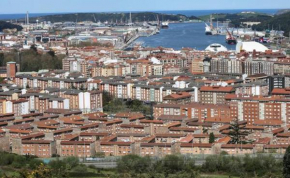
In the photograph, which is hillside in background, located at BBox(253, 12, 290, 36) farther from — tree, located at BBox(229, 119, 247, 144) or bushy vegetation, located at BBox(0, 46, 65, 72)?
tree, located at BBox(229, 119, 247, 144)

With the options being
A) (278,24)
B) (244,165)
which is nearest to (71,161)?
(244,165)

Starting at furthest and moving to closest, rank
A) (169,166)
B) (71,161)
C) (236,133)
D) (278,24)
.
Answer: (278,24) → (236,133) → (71,161) → (169,166)

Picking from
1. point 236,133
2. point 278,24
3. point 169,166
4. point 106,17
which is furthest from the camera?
point 106,17

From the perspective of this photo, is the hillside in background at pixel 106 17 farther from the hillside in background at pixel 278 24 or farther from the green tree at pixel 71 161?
the green tree at pixel 71 161

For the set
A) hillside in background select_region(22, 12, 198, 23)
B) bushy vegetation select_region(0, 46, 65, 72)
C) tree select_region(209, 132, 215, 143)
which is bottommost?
tree select_region(209, 132, 215, 143)

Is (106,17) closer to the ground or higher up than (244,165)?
higher up

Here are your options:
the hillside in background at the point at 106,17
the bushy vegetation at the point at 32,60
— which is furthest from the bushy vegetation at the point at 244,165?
the hillside in background at the point at 106,17

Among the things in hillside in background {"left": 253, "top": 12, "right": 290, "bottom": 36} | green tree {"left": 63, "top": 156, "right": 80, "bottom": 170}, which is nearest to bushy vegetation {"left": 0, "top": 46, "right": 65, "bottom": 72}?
green tree {"left": 63, "top": 156, "right": 80, "bottom": 170}

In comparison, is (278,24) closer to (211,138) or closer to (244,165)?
(211,138)

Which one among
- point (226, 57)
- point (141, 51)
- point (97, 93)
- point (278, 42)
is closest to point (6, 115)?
point (97, 93)
